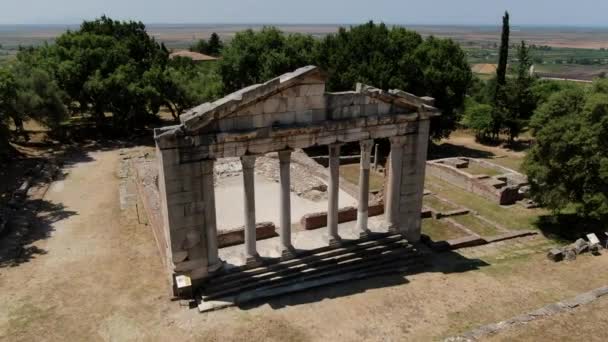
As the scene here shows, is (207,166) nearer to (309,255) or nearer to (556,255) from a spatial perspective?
(309,255)

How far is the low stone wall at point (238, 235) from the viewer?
19.4 m

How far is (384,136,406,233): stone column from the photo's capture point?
1931 cm

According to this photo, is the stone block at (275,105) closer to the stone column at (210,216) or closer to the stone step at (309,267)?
the stone column at (210,216)

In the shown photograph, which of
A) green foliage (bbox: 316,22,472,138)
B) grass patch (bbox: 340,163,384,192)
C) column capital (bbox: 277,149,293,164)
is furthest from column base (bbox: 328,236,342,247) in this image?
green foliage (bbox: 316,22,472,138)

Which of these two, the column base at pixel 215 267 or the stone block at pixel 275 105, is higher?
the stone block at pixel 275 105

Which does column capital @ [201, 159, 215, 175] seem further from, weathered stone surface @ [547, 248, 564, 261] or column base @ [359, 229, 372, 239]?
weathered stone surface @ [547, 248, 564, 261]

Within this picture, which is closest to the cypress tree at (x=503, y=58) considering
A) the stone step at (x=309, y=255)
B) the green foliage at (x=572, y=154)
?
the green foliage at (x=572, y=154)

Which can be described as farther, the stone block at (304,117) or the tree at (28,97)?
the tree at (28,97)

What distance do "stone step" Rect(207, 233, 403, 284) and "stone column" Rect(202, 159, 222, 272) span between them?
0.49 metres

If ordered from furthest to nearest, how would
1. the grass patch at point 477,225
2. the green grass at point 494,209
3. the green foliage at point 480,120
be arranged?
the green foliage at point 480,120 < the green grass at point 494,209 < the grass patch at point 477,225

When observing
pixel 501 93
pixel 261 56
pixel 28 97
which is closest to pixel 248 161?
pixel 28 97

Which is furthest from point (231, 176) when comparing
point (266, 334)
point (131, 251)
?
point (266, 334)

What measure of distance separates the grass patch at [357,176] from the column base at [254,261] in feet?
47.0

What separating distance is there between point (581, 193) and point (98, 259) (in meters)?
22.7
